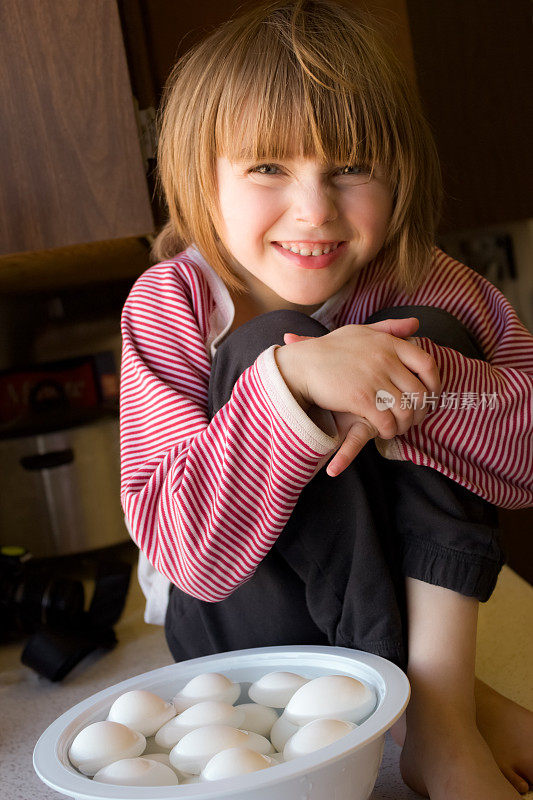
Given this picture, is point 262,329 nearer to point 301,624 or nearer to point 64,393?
point 301,624

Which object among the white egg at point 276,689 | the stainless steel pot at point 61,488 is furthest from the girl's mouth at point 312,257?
the stainless steel pot at point 61,488

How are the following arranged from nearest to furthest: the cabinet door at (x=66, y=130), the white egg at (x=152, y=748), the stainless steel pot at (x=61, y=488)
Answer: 1. the white egg at (x=152, y=748)
2. the cabinet door at (x=66, y=130)
3. the stainless steel pot at (x=61, y=488)

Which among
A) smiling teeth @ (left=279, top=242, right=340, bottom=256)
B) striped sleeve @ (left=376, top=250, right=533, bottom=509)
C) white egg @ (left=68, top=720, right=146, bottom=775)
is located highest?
smiling teeth @ (left=279, top=242, right=340, bottom=256)

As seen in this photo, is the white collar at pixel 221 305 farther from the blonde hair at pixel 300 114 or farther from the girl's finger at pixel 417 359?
the girl's finger at pixel 417 359

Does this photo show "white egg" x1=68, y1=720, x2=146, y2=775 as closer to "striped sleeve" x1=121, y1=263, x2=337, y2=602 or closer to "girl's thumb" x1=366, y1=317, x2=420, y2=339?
"striped sleeve" x1=121, y1=263, x2=337, y2=602

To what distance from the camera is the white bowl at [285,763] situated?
1.50 ft

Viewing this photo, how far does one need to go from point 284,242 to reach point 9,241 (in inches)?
→ 15.7

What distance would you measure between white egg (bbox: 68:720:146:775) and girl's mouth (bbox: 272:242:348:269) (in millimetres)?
435

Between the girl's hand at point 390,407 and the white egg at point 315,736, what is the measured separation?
0.17 metres

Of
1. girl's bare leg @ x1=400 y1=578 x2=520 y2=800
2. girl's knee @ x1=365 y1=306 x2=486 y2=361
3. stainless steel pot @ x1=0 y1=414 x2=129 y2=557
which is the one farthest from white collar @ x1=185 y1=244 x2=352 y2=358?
stainless steel pot @ x1=0 y1=414 x2=129 y2=557

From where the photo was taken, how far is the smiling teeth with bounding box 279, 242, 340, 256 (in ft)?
2.45

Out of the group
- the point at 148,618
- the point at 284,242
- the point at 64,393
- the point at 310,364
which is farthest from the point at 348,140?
the point at 64,393

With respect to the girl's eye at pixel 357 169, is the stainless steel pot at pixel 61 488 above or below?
below

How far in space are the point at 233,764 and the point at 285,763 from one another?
36 millimetres
